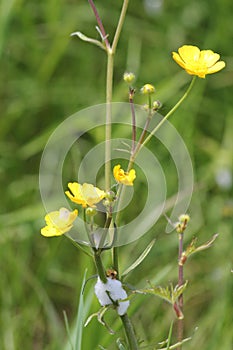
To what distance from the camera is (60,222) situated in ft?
2.52

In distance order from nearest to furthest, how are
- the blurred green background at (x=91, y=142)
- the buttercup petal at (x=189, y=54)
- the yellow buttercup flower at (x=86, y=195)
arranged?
the yellow buttercup flower at (x=86, y=195)
the buttercup petal at (x=189, y=54)
the blurred green background at (x=91, y=142)

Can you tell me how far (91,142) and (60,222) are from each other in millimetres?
1410

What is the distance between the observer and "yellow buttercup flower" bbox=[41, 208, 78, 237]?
0.75m

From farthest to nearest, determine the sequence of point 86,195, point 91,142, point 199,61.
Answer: point 91,142 → point 199,61 → point 86,195

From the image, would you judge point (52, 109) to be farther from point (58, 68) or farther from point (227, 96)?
point (227, 96)

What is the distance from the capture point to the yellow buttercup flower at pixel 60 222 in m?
0.75

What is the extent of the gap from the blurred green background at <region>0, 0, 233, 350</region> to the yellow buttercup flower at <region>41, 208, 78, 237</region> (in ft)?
1.49

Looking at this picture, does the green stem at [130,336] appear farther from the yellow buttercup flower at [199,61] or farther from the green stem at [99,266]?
the yellow buttercup flower at [199,61]

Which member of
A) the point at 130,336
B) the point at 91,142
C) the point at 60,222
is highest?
the point at 60,222

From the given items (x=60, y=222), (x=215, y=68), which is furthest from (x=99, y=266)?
(x=215, y=68)

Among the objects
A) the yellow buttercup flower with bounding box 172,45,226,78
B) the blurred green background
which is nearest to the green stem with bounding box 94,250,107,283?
the yellow buttercup flower with bounding box 172,45,226,78

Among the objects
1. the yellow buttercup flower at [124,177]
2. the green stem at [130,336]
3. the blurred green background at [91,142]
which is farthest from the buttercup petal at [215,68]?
the blurred green background at [91,142]

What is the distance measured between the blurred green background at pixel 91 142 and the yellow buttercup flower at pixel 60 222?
0.45m

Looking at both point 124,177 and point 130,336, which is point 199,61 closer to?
point 124,177
